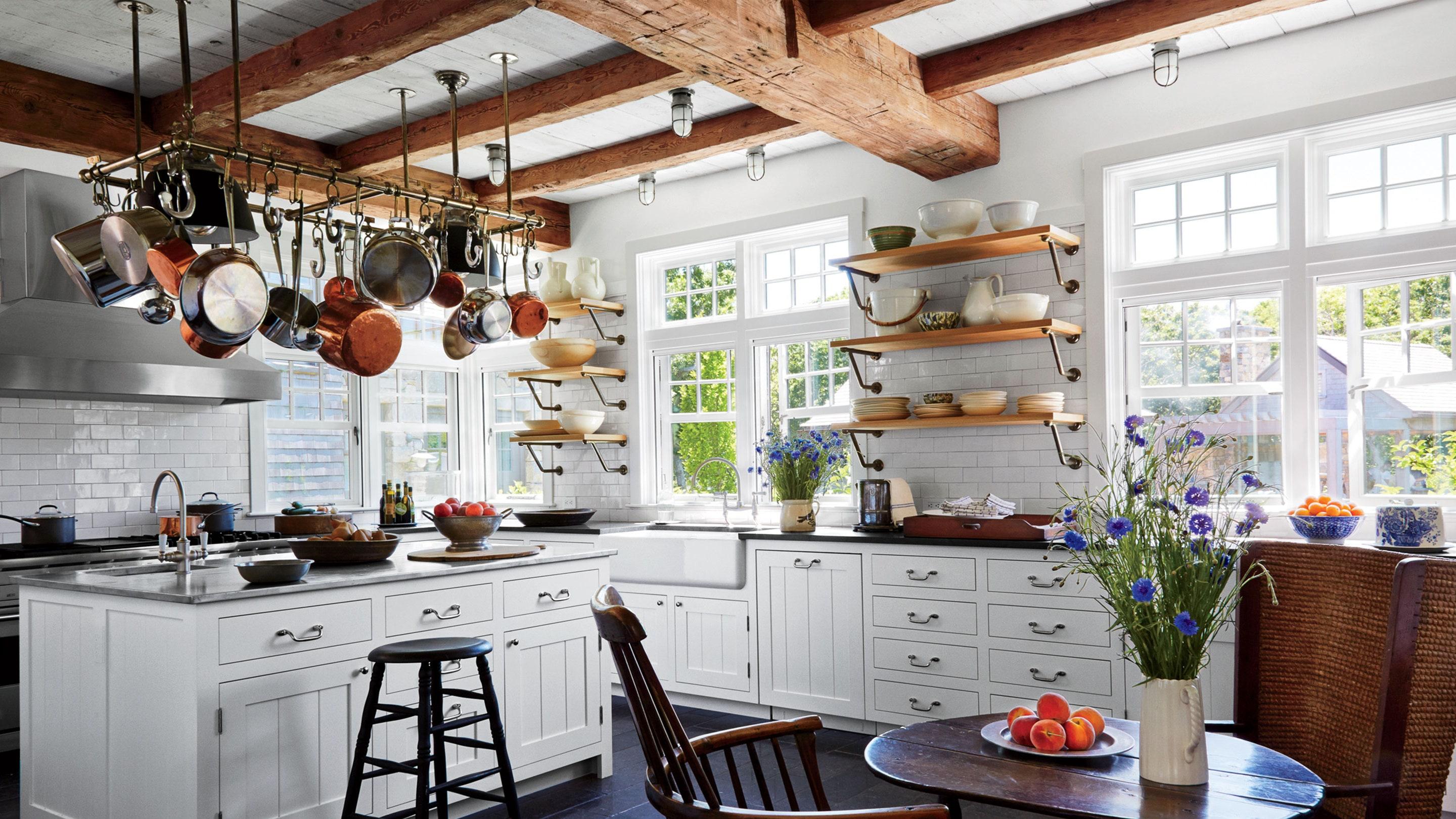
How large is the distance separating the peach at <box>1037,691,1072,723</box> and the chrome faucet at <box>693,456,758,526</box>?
138 inches

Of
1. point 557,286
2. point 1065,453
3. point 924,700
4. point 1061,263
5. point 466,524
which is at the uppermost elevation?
point 557,286

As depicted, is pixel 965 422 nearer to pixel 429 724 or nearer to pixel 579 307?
pixel 579 307

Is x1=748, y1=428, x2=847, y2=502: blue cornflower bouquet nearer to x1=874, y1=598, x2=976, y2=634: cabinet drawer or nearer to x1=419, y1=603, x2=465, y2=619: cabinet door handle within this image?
x1=874, y1=598, x2=976, y2=634: cabinet drawer

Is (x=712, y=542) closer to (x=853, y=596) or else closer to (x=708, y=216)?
(x=853, y=596)

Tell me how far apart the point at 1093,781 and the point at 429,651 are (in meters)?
2.01

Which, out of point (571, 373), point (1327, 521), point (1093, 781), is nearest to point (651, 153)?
point (571, 373)

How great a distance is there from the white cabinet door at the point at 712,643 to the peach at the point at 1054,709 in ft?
10.1

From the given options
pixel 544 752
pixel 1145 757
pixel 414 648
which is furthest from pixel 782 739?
pixel 1145 757

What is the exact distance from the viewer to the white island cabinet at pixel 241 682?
3.02 m

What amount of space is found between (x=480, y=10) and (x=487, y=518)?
1864 millimetres

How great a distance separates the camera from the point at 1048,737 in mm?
2062

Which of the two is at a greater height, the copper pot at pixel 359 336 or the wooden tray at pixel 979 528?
the copper pot at pixel 359 336

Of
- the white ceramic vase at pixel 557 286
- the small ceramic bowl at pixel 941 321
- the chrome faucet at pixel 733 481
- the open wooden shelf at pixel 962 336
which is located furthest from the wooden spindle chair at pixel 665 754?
the white ceramic vase at pixel 557 286

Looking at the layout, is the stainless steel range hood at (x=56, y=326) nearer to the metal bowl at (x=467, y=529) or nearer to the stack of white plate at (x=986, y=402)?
the metal bowl at (x=467, y=529)
